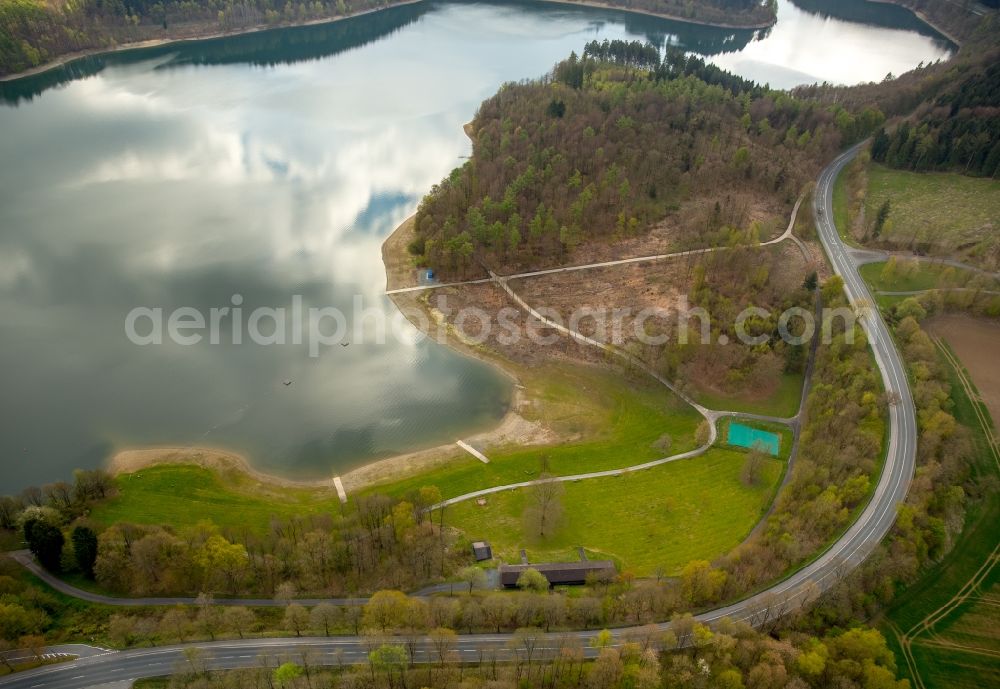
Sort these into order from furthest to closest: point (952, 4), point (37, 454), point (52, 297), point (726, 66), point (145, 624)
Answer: point (952, 4) < point (726, 66) < point (52, 297) < point (37, 454) < point (145, 624)

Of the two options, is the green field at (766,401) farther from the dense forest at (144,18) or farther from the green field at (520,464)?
the dense forest at (144,18)

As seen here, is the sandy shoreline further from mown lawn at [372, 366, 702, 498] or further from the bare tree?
the bare tree

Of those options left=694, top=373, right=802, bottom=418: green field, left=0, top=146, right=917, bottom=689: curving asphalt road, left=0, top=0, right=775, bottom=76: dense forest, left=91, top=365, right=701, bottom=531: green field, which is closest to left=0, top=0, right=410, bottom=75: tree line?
left=0, top=0, right=775, bottom=76: dense forest

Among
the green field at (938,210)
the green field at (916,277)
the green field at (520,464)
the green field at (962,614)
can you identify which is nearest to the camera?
the green field at (962,614)

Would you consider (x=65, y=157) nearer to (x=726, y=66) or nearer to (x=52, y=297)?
(x=52, y=297)

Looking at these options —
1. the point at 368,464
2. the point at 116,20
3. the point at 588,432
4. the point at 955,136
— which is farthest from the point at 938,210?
the point at 116,20

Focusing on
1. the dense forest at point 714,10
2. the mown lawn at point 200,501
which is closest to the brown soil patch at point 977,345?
the mown lawn at point 200,501

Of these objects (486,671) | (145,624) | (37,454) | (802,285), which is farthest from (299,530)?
(802,285)
